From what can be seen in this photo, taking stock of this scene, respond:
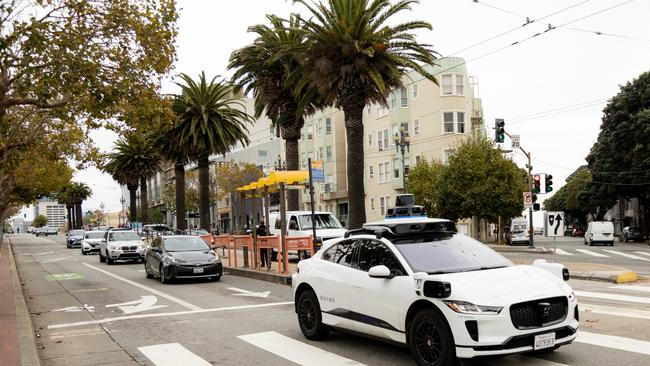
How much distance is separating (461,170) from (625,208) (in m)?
41.2

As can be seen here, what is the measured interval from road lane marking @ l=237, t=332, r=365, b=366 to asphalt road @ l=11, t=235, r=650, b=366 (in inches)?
0.5

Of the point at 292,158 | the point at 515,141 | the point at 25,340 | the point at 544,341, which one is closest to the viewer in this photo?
the point at 544,341

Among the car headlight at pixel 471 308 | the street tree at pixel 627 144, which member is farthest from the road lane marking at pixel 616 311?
the street tree at pixel 627 144

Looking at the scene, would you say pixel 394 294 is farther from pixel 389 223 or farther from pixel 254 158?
pixel 254 158

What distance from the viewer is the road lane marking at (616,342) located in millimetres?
7188

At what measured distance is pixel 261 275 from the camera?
1834cm

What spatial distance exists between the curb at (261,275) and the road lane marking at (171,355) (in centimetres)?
816

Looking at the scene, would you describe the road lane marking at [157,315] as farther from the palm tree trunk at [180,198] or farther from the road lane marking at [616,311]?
the palm tree trunk at [180,198]

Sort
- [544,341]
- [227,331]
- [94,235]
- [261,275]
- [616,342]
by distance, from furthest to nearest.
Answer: [94,235] < [261,275] < [227,331] < [616,342] < [544,341]

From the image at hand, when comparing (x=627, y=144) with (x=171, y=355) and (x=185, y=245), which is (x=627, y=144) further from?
(x=171, y=355)

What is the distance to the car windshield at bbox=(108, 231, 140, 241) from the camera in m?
28.7

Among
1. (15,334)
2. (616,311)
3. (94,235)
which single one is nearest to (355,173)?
(616,311)

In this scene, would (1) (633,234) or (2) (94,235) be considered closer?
(2) (94,235)

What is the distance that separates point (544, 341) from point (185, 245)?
14.6 metres
